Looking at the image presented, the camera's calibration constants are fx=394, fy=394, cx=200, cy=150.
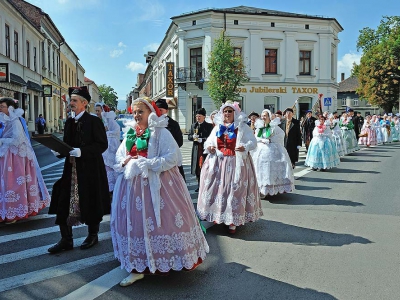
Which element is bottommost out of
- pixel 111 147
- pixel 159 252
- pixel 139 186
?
pixel 159 252

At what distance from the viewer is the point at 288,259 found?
4750mm

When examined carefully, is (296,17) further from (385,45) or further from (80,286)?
(80,286)

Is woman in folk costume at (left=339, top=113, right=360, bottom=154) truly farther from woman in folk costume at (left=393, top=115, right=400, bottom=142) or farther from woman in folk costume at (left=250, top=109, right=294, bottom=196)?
woman in folk costume at (left=393, top=115, right=400, bottom=142)

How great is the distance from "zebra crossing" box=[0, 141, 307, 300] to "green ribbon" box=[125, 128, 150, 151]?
4.54 feet

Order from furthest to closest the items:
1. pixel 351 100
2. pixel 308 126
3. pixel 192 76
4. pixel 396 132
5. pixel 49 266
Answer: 1. pixel 351 100
2. pixel 192 76
3. pixel 396 132
4. pixel 308 126
5. pixel 49 266

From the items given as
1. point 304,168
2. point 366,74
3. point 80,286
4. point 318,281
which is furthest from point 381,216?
point 366,74

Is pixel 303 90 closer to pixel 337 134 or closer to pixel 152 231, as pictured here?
pixel 337 134

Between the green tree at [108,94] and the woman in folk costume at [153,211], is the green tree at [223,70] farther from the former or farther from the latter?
the green tree at [108,94]

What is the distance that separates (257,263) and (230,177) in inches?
61.4

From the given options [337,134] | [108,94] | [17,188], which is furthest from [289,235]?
[108,94]

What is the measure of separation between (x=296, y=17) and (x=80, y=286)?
3439cm

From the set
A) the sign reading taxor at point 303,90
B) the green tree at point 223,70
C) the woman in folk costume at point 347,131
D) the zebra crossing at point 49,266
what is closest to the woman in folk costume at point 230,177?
the zebra crossing at point 49,266

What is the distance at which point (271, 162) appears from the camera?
8.19 meters

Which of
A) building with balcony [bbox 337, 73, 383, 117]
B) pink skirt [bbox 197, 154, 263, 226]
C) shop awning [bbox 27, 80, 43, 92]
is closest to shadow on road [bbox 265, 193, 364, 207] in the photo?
pink skirt [bbox 197, 154, 263, 226]
